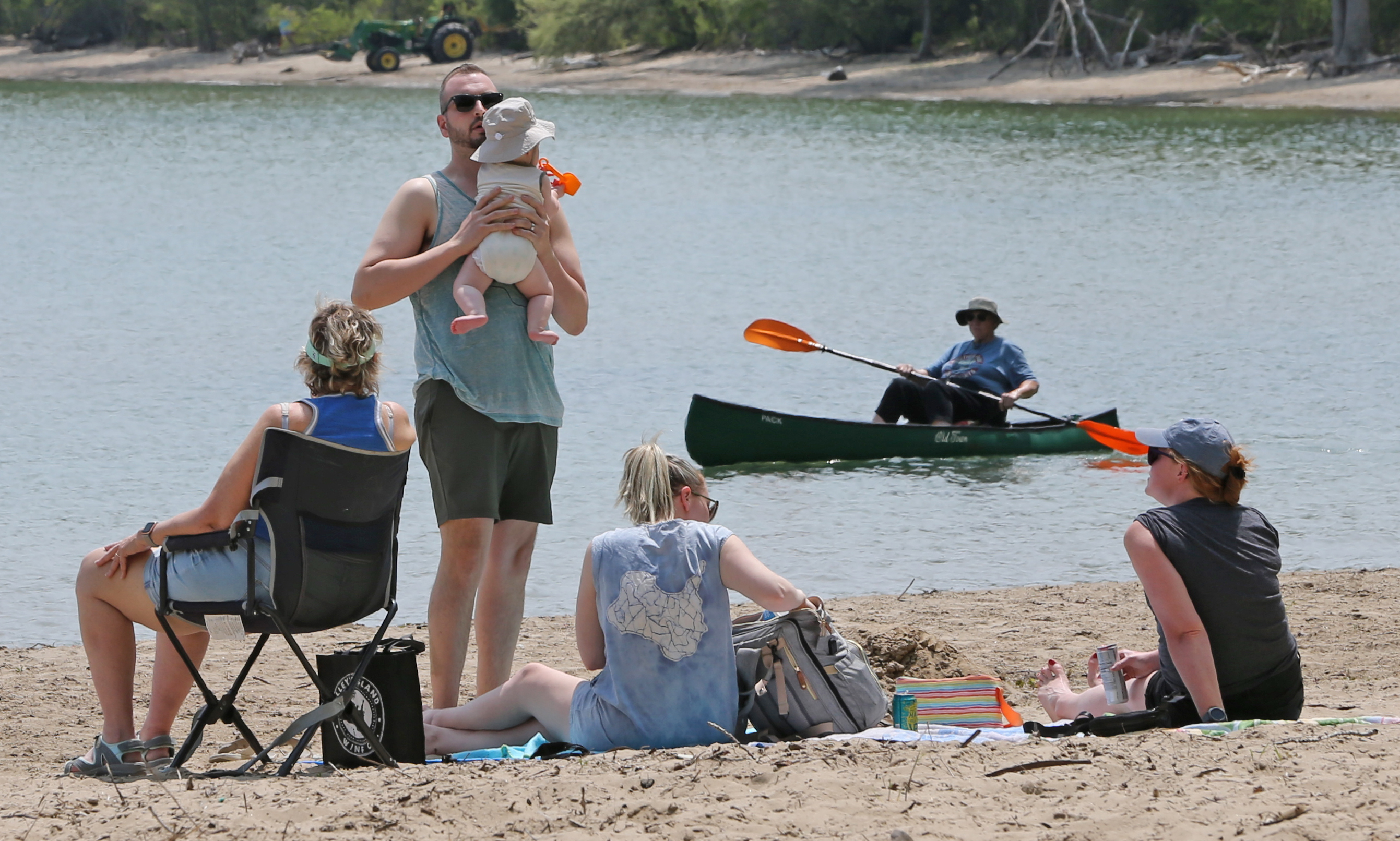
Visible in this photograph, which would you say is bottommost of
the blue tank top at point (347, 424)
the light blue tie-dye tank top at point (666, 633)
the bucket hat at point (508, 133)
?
the light blue tie-dye tank top at point (666, 633)

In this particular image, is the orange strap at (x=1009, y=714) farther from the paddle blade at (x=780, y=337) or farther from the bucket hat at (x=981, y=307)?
the paddle blade at (x=780, y=337)

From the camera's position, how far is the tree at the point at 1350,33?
44969 millimetres

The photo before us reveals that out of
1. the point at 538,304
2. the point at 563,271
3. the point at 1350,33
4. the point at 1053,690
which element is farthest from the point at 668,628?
the point at 1350,33

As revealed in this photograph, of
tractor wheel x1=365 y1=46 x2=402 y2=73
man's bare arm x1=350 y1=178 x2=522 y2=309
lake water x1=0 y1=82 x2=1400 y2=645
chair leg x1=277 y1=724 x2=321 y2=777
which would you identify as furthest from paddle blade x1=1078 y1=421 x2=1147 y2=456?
tractor wheel x1=365 y1=46 x2=402 y2=73

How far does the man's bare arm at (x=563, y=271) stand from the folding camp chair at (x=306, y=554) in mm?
816

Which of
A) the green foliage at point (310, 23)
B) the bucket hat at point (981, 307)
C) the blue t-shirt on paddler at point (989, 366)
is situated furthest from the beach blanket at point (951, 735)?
the green foliage at point (310, 23)

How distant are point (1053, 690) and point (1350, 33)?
45571 millimetres

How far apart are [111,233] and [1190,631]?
24.1m

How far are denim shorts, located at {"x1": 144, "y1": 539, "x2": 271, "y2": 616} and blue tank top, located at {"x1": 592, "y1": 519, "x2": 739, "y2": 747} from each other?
0.80 m

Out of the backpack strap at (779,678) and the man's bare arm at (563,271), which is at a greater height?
the man's bare arm at (563,271)

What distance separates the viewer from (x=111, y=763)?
4.16 m

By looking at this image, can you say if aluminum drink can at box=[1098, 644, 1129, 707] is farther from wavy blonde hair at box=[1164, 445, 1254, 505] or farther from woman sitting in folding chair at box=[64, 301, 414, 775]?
woman sitting in folding chair at box=[64, 301, 414, 775]

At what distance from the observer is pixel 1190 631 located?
411cm

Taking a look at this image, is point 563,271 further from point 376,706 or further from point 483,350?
point 376,706
